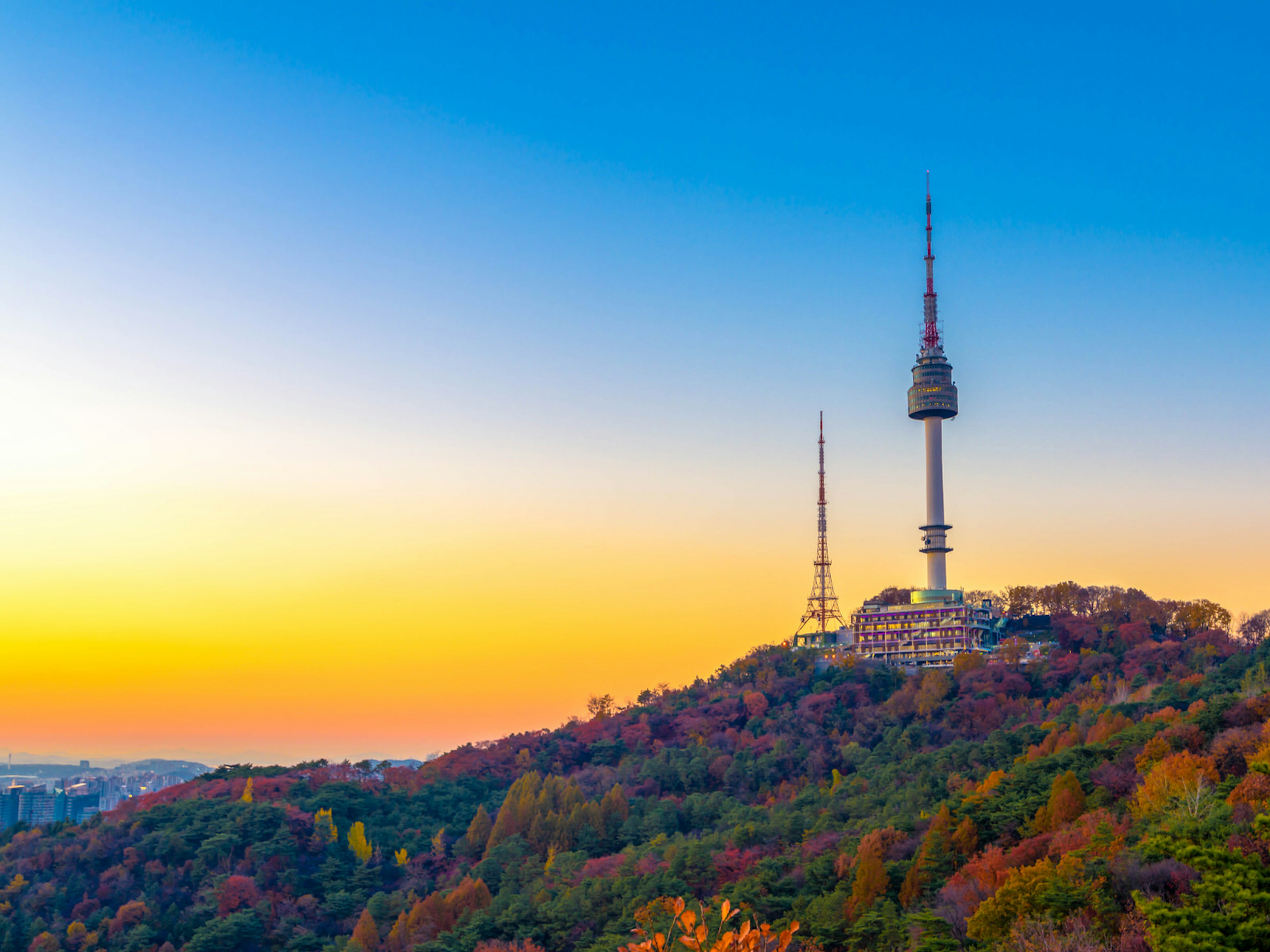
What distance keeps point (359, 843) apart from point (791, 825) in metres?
34.0

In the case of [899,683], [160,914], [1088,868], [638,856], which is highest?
[899,683]

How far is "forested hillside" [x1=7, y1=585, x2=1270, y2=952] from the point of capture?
1336 inches

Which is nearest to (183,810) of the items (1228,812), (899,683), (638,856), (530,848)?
(530,848)

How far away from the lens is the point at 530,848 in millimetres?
71438

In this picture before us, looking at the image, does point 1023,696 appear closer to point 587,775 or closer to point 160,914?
point 587,775

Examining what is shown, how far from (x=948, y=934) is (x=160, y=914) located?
5138cm

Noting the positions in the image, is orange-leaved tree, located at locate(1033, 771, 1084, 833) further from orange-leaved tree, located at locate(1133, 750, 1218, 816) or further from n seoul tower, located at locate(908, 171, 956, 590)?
n seoul tower, located at locate(908, 171, 956, 590)

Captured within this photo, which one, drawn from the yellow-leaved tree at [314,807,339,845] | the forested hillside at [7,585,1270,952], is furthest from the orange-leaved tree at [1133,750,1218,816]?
the yellow-leaved tree at [314,807,339,845]

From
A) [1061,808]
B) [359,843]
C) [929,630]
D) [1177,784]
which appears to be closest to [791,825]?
[1061,808]

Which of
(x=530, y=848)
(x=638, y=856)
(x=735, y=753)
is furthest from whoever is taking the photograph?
(x=735, y=753)

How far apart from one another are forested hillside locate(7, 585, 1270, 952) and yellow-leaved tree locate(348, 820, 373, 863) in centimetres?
15

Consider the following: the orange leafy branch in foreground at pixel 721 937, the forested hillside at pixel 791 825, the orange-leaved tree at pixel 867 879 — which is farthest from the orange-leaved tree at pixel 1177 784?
the orange leafy branch in foreground at pixel 721 937

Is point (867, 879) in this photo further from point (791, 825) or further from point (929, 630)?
point (929, 630)

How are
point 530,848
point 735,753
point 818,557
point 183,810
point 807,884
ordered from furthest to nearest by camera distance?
1. point 818,557
2. point 735,753
3. point 183,810
4. point 530,848
5. point 807,884
